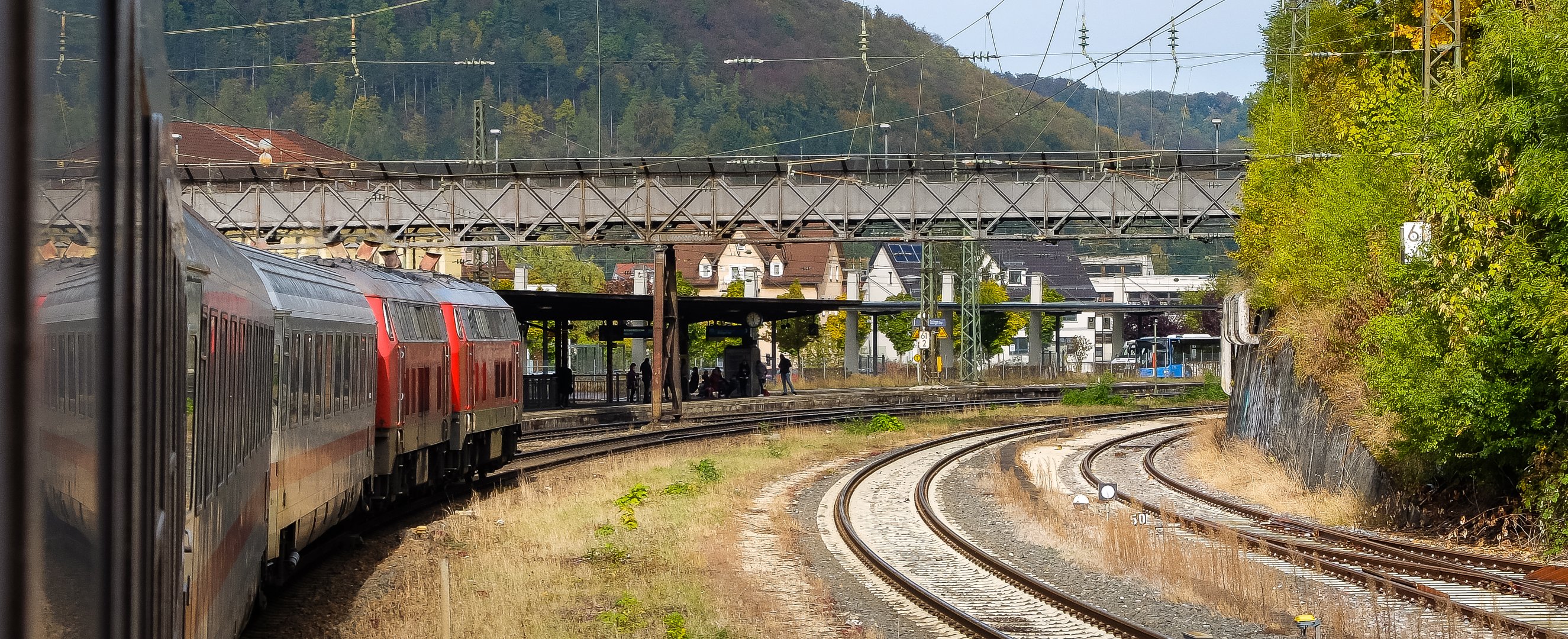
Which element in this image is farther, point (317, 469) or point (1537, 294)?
point (1537, 294)

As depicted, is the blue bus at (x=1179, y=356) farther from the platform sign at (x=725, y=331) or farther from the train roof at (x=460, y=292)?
the train roof at (x=460, y=292)

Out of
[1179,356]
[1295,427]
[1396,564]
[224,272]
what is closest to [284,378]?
[224,272]

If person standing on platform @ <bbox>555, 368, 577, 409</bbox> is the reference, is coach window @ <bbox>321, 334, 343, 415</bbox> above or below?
above

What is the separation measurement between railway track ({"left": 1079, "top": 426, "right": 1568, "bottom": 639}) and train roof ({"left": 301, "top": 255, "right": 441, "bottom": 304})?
990 cm

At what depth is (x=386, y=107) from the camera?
7347 inches

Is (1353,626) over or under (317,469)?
under

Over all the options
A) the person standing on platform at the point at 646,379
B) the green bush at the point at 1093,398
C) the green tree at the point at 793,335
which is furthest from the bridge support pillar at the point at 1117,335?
the person standing on platform at the point at 646,379

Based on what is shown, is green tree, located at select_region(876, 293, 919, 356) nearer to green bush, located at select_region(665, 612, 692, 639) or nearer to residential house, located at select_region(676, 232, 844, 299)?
residential house, located at select_region(676, 232, 844, 299)

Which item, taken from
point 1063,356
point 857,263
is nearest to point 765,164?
point 1063,356

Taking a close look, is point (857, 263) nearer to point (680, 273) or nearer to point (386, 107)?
point (680, 273)

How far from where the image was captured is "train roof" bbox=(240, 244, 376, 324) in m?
11.9

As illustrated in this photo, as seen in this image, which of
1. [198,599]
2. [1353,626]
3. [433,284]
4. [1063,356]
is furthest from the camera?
[1063,356]

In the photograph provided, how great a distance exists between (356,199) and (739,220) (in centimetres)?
1105

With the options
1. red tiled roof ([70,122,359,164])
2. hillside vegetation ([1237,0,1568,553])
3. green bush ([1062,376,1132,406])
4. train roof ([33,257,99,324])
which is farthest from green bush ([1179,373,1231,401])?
train roof ([33,257,99,324])
